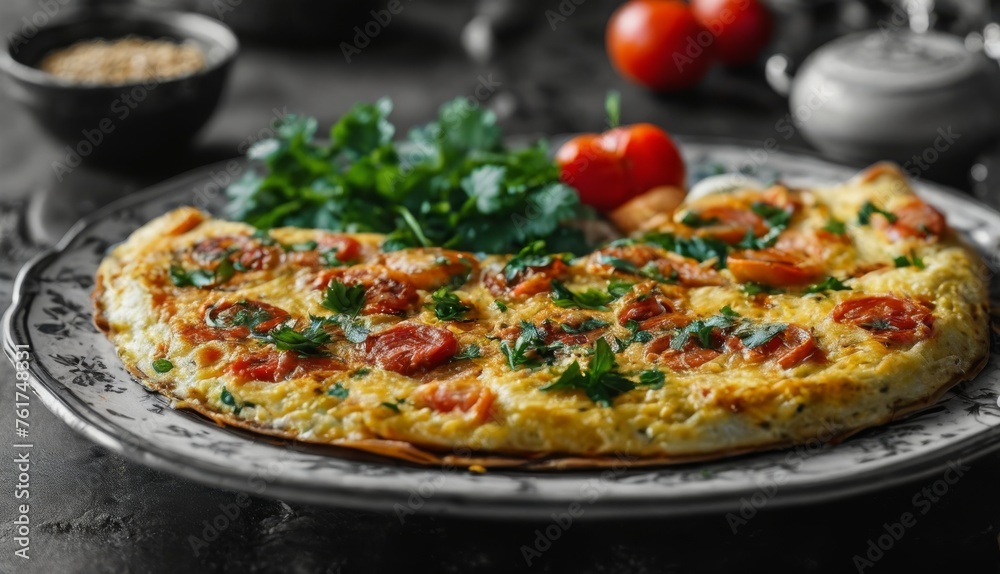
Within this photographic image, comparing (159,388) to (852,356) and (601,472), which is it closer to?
(601,472)

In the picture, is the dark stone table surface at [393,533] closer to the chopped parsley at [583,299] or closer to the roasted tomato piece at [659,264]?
the chopped parsley at [583,299]

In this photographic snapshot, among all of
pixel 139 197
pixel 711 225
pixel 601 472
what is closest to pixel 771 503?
pixel 601 472

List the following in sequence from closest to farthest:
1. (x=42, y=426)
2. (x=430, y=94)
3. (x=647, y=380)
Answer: (x=647, y=380), (x=42, y=426), (x=430, y=94)

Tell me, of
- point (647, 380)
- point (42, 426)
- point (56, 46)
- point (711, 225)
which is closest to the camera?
point (647, 380)

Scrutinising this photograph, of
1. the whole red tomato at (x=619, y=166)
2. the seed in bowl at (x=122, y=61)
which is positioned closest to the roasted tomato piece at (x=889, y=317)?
the whole red tomato at (x=619, y=166)

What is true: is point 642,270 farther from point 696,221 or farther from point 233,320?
point 233,320

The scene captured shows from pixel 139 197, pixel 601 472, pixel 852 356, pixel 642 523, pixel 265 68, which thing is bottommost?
pixel 265 68

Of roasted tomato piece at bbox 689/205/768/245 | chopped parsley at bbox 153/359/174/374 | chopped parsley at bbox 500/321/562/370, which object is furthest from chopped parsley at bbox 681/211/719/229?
chopped parsley at bbox 153/359/174/374
